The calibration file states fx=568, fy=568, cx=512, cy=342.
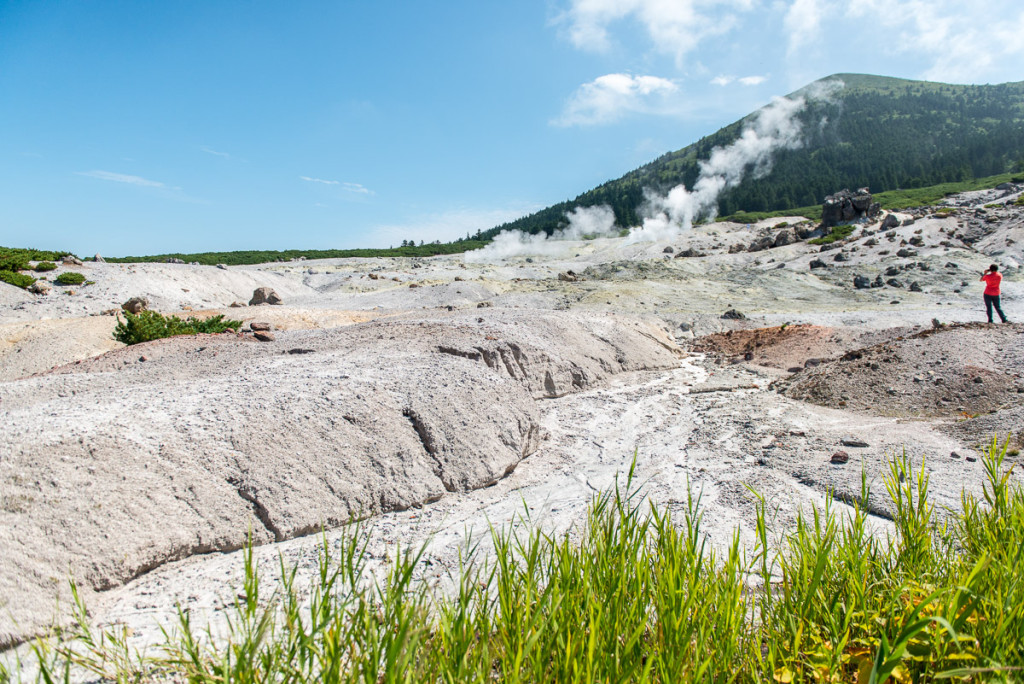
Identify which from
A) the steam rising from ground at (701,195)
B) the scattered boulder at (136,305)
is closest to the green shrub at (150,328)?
the scattered boulder at (136,305)

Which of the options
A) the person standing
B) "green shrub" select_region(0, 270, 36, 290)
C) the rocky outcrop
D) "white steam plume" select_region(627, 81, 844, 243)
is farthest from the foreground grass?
"white steam plume" select_region(627, 81, 844, 243)

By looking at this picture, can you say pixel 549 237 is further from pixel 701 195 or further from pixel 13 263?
pixel 13 263

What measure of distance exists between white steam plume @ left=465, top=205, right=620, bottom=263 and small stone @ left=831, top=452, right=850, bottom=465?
42318 millimetres

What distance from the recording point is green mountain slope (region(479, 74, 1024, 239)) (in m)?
85.4

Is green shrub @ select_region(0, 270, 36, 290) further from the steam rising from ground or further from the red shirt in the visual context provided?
the steam rising from ground

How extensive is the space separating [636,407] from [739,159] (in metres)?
128

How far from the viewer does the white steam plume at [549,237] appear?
179 feet

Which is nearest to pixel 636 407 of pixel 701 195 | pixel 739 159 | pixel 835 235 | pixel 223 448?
pixel 223 448

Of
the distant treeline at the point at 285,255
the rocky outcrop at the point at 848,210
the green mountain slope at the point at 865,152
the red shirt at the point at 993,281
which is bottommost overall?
the red shirt at the point at 993,281

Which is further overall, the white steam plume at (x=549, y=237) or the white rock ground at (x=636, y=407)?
the white steam plume at (x=549, y=237)

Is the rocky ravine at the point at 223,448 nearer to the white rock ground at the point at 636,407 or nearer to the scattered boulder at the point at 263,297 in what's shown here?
the white rock ground at the point at 636,407

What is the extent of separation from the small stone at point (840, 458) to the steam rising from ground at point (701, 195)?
4422 cm

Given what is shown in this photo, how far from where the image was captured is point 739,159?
121750mm

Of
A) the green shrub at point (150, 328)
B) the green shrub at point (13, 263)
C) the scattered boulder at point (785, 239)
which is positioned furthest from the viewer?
the scattered boulder at point (785, 239)
